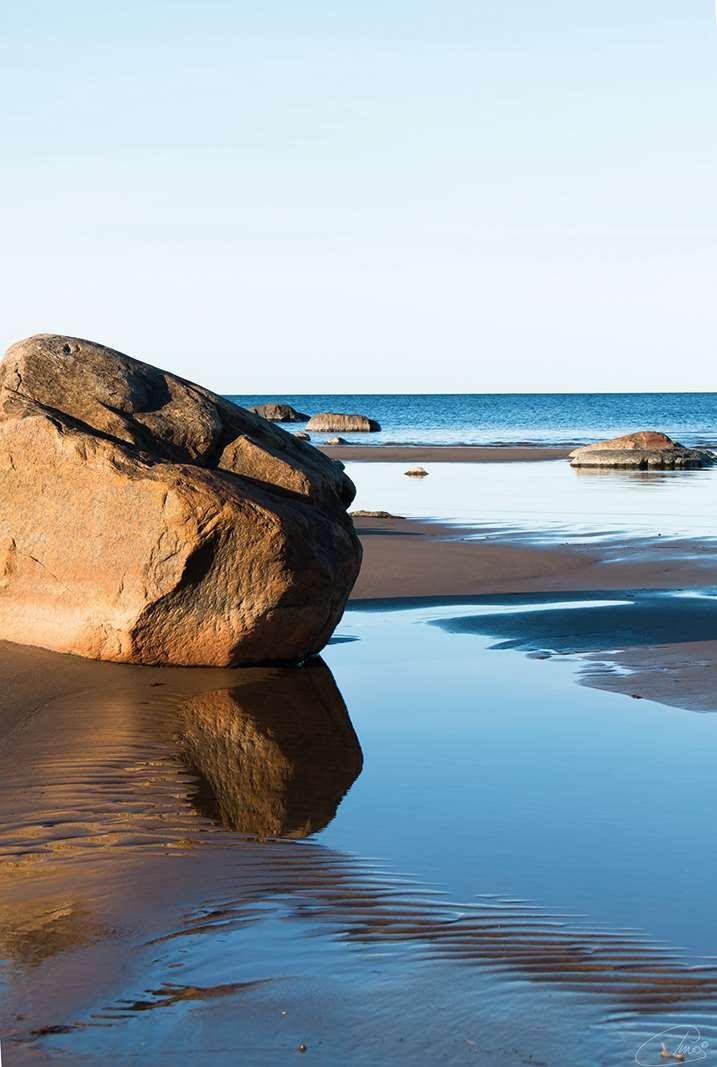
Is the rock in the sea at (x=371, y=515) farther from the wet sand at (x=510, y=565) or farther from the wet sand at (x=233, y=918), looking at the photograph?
the wet sand at (x=233, y=918)

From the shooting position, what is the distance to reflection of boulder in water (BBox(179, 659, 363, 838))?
6.68 metres

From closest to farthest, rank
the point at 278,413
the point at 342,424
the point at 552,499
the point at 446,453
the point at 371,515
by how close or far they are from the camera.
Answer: the point at 371,515
the point at 552,499
the point at 446,453
the point at 342,424
the point at 278,413

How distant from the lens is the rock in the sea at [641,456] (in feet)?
122

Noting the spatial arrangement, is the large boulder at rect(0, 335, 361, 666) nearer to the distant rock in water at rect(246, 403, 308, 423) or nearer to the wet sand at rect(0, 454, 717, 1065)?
the wet sand at rect(0, 454, 717, 1065)

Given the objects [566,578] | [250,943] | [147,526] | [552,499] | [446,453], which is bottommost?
[250,943]

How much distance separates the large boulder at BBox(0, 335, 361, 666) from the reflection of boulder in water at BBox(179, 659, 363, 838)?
1.95ft

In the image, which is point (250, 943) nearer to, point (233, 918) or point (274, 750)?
point (233, 918)

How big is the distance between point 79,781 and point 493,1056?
3.54 m

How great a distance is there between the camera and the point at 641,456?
37.4 m

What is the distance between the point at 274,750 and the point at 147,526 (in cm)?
211

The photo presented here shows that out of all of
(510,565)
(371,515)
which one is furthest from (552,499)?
(510,565)

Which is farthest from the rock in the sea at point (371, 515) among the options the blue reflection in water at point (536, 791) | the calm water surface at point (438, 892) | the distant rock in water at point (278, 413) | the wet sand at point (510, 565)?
the distant rock in water at point (278, 413)

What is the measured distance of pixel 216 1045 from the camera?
4113mm

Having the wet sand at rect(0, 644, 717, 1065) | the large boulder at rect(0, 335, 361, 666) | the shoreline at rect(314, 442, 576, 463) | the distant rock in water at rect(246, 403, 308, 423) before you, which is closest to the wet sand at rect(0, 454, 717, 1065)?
the wet sand at rect(0, 644, 717, 1065)
